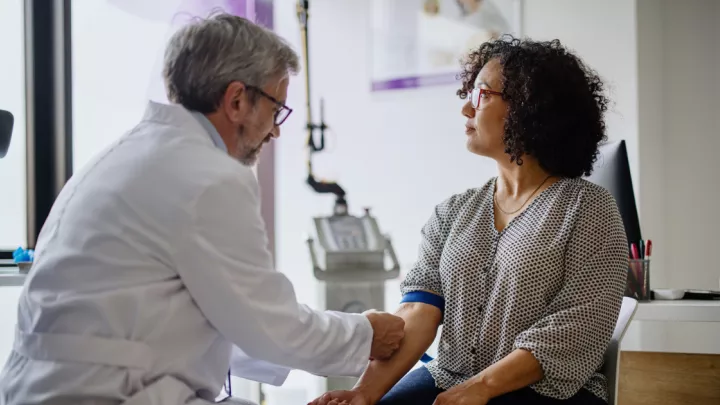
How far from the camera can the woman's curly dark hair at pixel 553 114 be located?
1557 millimetres

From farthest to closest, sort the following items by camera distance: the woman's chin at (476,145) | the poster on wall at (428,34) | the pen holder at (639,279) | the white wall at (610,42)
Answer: the poster on wall at (428,34)
the white wall at (610,42)
the pen holder at (639,279)
the woman's chin at (476,145)

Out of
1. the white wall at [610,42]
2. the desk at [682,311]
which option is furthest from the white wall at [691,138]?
the desk at [682,311]

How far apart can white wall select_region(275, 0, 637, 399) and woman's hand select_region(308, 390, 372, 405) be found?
197cm

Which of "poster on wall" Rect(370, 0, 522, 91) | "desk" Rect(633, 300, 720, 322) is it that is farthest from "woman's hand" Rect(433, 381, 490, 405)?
"poster on wall" Rect(370, 0, 522, 91)

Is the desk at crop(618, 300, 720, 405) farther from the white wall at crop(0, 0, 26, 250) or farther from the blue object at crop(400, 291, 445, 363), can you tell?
the white wall at crop(0, 0, 26, 250)

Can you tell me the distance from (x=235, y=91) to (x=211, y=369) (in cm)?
56

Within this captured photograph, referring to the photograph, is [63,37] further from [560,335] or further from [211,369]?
[560,335]

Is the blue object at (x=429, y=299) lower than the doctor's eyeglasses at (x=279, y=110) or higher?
lower

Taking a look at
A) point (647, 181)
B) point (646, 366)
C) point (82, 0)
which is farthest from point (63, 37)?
point (647, 181)

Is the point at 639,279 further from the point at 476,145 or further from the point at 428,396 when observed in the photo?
the point at 428,396

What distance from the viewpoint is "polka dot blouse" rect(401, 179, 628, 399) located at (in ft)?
4.46

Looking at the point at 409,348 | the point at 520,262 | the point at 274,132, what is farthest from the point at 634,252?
the point at 274,132

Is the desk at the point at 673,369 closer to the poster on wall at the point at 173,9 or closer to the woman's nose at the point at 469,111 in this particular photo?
the woman's nose at the point at 469,111

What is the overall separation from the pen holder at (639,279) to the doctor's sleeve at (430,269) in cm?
53
